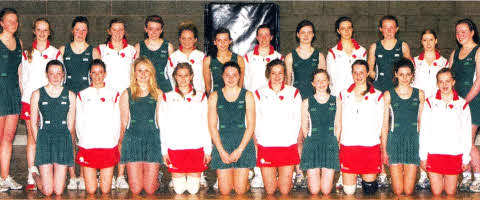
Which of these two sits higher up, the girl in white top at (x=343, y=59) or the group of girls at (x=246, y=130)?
the girl in white top at (x=343, y=59)

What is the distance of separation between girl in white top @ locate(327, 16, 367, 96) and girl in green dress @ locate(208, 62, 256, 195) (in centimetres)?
86

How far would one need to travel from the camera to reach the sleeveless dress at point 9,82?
219 inches

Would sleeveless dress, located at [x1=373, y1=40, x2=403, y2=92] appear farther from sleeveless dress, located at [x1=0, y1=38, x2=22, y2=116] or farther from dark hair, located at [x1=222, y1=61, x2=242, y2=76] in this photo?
sleeveless dress, located at [x1=0, y1=38, x2=22, y2=116]

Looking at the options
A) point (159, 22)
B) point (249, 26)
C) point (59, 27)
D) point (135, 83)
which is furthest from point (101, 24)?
point (135, 83)

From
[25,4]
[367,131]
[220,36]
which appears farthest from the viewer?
[25,4]

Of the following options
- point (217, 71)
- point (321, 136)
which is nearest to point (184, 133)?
point (217, 71)

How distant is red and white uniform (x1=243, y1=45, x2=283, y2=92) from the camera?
19.5 feet

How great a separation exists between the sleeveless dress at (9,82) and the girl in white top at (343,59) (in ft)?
7.89

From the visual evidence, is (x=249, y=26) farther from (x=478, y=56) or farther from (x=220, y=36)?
(x=478, y=56)

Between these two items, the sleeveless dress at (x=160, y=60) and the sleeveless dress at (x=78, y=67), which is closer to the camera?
the sleeveless dress at (x=78, y=67)

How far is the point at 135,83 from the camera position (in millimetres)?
5406

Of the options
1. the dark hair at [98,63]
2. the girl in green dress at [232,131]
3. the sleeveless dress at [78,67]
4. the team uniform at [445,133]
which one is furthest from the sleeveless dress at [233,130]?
the team uniform at [445,133]

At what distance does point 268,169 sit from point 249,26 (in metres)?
3.58

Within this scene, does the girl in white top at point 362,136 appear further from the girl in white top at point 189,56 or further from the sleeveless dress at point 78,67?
the sleeveless dress at point 78,67
